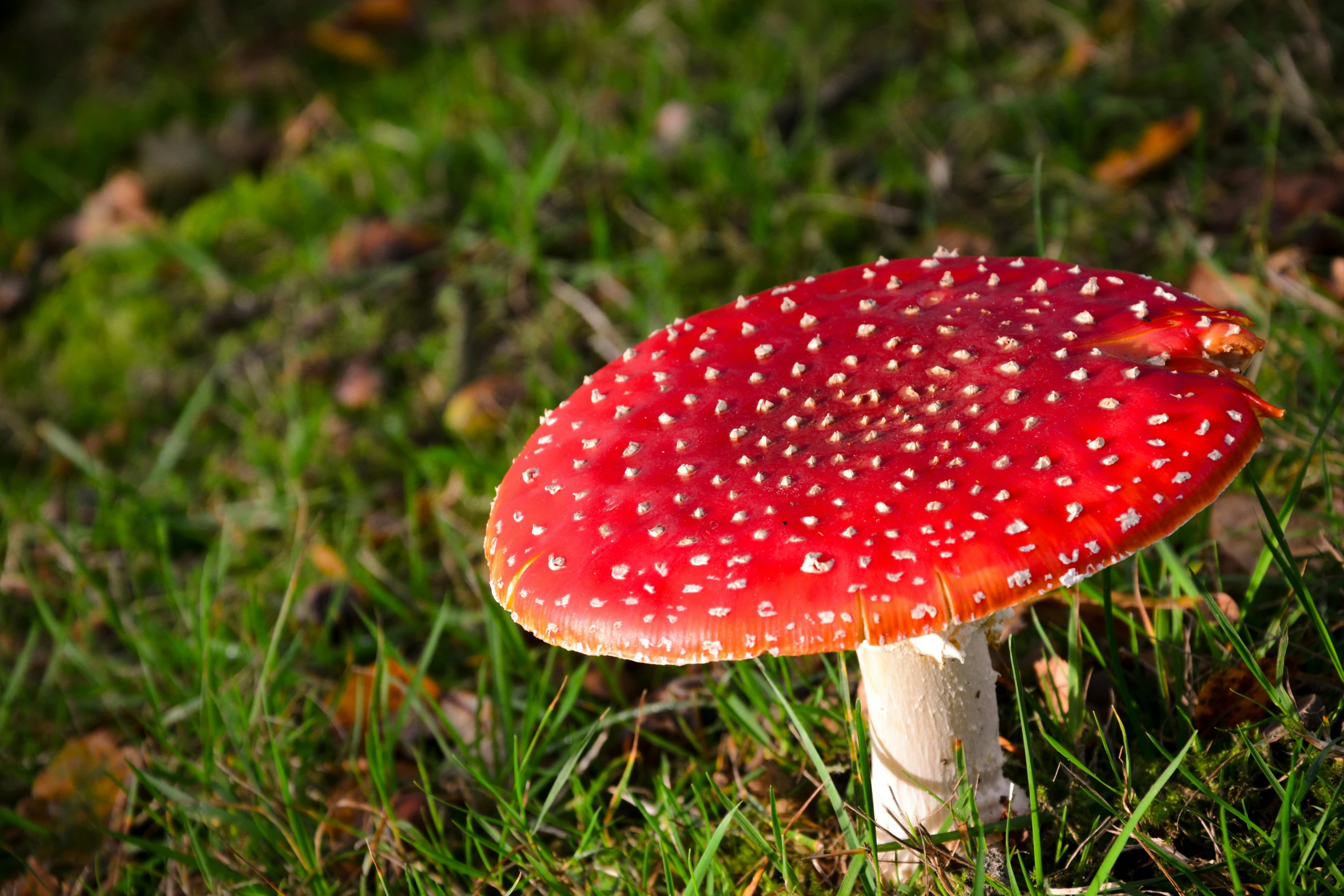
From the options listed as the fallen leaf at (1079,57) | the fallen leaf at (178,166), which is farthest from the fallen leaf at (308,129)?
the fallen leaf at (1079,57)

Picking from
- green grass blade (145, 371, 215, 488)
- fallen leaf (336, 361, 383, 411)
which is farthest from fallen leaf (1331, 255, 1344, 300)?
green grass blade (145, 371, 215, 488)

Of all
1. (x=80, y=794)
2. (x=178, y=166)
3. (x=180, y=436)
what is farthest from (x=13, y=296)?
(x=80, y=794)

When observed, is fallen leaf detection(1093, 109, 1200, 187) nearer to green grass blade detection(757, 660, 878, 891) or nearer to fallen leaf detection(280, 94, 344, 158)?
green grass blade detection(757, 660, 878, 891)

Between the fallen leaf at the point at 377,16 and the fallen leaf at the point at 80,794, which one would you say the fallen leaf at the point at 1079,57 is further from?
the fallen leaf at the point at 80,794

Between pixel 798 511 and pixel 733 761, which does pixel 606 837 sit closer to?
pixel 733 761

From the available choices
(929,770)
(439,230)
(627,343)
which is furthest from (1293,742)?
(439,230)
